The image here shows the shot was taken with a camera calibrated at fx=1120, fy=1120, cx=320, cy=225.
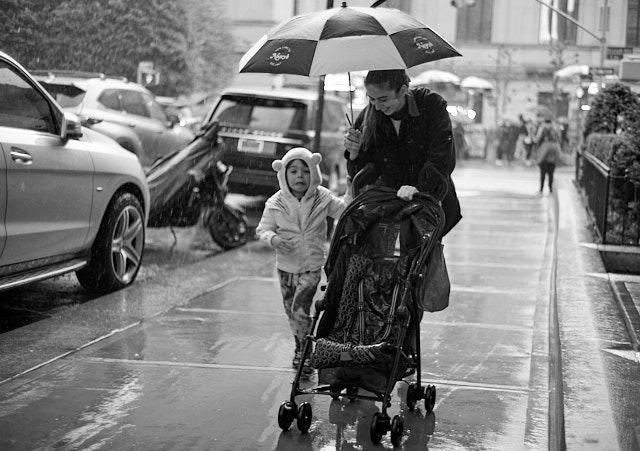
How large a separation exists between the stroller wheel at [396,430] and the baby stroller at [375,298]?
0.20 meters

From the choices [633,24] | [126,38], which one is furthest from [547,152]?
[126,38]

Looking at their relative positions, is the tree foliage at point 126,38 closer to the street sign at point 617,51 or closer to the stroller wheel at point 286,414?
the stroller wheel at point 286,414

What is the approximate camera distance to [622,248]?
10.4m

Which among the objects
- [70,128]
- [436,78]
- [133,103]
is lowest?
[70,128]

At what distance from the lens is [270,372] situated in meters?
6.47

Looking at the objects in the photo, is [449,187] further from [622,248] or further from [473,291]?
[622,248]

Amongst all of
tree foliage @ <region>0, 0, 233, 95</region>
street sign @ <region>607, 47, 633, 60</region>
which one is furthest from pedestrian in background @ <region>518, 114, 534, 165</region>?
street sign @ <region>607, 47, 633, 60</region>

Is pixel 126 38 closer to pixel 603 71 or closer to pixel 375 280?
pixel 603 71

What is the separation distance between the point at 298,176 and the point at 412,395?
1.53 m

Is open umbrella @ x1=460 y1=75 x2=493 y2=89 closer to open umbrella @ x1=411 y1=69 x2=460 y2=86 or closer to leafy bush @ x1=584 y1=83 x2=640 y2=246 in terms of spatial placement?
open umbrella @ x1=411 y1=69 x2=460 y2=86

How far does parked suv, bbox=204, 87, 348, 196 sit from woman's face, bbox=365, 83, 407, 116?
882 centimetres

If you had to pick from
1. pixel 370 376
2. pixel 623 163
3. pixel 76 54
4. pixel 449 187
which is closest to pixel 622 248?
pixel 623 163

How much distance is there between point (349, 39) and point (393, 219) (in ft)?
3.14

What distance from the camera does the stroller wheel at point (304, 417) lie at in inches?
203
